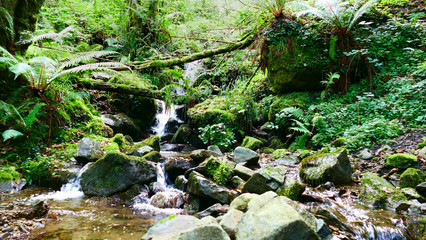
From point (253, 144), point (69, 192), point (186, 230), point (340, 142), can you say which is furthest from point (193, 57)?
point (186, 230)

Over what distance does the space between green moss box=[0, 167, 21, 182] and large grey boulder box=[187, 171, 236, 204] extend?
10.6 ft

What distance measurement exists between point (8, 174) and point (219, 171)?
12.2 ft

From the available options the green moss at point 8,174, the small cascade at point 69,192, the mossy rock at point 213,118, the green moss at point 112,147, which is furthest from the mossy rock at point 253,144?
the green moss at point 8,174

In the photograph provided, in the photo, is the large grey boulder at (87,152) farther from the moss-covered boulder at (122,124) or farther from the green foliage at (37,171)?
the moss-covered boulder at (122,124)

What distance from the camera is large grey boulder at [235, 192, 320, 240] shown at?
67.0 inches

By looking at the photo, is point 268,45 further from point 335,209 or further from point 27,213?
point 27,213

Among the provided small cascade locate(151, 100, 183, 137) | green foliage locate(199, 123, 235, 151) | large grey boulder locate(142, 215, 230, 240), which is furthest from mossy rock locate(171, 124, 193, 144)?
large grey boulder locate(142, 215, 230, 240)

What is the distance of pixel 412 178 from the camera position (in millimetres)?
3064

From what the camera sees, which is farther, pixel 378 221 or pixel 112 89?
pixel 112 89

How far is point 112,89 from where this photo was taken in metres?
7.11

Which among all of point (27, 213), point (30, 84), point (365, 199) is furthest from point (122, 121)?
point (365, 199)

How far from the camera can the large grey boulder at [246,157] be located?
4.65m

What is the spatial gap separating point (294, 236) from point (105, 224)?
229 cm

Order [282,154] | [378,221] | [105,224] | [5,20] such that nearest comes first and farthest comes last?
[378,221] < [105,224] < [5,20] < [282,154]
